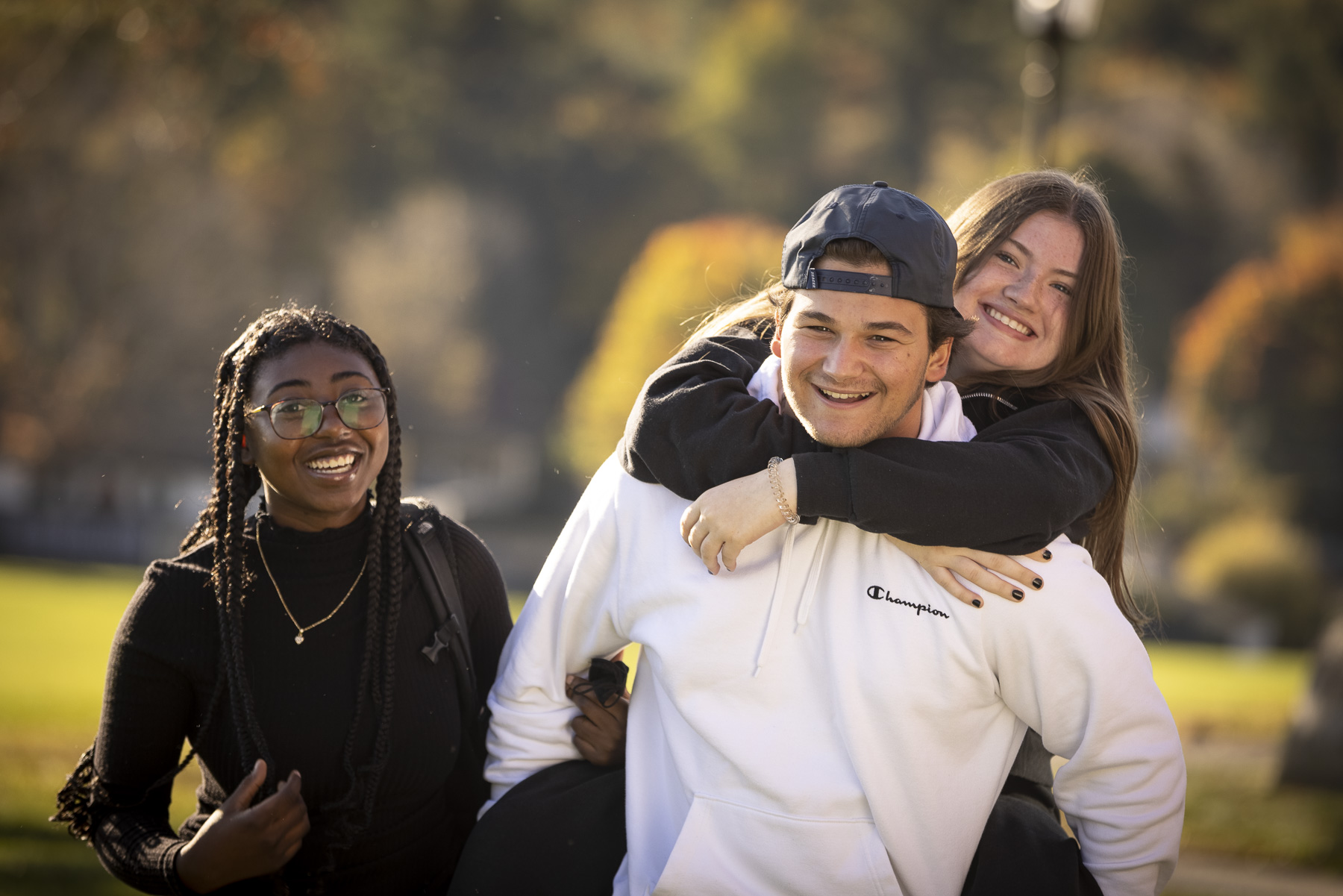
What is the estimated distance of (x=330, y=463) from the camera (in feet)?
8.85

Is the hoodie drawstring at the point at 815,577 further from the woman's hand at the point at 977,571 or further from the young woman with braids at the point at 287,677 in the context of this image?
the young woman with braids at the point at 287,677

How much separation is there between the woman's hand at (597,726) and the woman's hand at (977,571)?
87 cm

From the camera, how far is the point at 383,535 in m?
2.89

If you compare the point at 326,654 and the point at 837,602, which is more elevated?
the point at 837,602

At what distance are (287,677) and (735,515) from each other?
3.77ft

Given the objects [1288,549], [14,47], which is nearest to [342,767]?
[1288,549]

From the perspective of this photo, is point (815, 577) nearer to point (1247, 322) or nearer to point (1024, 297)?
point (1024, 297)

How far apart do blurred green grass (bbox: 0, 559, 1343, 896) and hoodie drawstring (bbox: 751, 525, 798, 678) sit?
3.58 metres

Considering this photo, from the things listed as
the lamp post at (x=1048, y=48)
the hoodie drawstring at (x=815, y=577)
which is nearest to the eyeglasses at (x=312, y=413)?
the hoodie drawstring at (x=815, y=577)

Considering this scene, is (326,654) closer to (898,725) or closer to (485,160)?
(898,725)

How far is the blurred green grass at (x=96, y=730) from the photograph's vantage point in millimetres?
5491

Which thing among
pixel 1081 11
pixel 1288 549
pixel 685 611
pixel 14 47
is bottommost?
pixel 1288 549

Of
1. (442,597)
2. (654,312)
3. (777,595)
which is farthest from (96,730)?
(654,312)

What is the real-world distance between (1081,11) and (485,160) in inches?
1485
